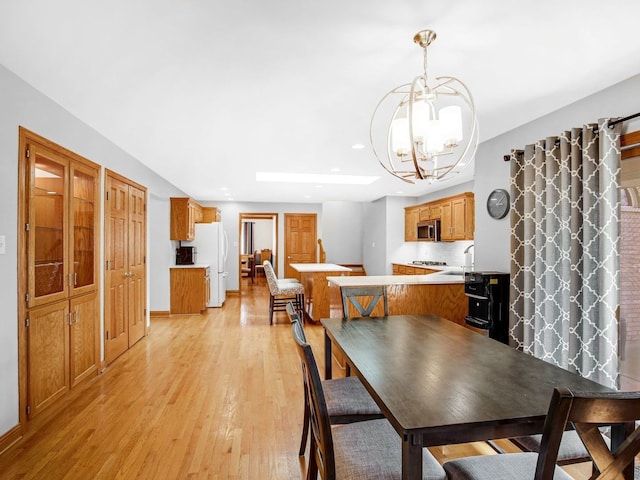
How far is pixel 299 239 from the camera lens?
883cm

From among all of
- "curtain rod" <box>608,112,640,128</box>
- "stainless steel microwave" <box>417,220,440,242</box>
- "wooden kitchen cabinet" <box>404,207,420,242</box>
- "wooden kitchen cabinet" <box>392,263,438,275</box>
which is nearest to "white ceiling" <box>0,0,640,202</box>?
"curtain rod" <box>608,112,640,128</box>

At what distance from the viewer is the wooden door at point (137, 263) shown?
4309 millimetres

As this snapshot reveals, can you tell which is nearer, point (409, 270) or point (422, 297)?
point (422, 297)

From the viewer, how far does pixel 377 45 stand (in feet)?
6.39

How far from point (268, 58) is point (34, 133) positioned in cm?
178

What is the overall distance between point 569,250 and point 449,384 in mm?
1974

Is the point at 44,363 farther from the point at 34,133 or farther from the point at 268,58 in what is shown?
the point at 268,58

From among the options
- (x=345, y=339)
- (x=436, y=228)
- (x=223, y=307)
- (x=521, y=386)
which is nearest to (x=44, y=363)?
(x=345, y=339)

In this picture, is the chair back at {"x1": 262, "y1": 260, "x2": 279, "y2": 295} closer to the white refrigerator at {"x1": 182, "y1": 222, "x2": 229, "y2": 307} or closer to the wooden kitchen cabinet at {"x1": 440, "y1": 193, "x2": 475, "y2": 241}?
the white refrigerator at {"x1": 182, "y1": 222, "x2": 229, "y2": 307}

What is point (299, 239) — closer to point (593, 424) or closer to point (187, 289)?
point (187, 289)

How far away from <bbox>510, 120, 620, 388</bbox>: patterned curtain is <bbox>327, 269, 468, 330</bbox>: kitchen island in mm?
745

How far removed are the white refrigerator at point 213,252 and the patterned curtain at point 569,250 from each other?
5.26 metres

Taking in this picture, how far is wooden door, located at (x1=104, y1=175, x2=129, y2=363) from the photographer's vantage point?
368cm

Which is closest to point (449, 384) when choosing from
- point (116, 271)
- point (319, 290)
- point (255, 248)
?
point (116, 271)
